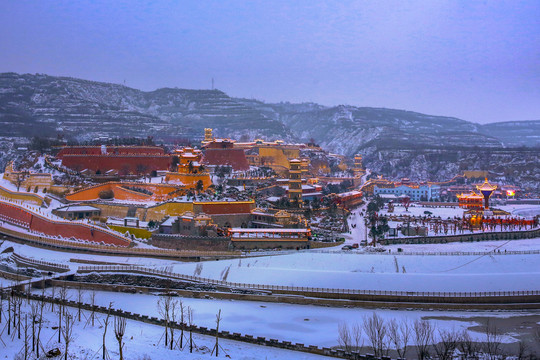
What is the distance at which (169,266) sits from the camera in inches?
1483

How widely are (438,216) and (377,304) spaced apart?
25.2 meters

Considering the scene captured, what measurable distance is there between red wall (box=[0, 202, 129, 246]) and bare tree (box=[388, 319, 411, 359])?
22258 mm

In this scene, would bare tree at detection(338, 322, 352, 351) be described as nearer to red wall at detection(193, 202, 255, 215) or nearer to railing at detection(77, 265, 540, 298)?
railing at detection(77, 265, 540, 298)

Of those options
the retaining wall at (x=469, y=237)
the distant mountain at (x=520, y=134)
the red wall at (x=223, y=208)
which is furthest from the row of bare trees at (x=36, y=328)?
the distant mountain at (x=520, y=134)

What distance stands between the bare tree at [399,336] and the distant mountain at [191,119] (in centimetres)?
8170

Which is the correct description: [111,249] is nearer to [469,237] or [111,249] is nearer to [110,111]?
[469,237]

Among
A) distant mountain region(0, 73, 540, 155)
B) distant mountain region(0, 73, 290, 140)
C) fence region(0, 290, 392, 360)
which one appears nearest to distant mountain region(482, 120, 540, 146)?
distant mountain region(0, 73, 540, 155)

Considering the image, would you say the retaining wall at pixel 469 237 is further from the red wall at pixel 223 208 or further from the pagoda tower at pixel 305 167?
the pagoda tower at pixel 305 167

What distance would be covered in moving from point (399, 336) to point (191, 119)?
4874 inches

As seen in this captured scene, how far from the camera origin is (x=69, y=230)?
4450 cm

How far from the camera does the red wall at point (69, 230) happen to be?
140 feet

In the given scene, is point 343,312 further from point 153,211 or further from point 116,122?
point 116,122

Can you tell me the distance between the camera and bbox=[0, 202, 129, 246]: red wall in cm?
4272

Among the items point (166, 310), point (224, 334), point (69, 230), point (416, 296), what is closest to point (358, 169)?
point (69, 230)
